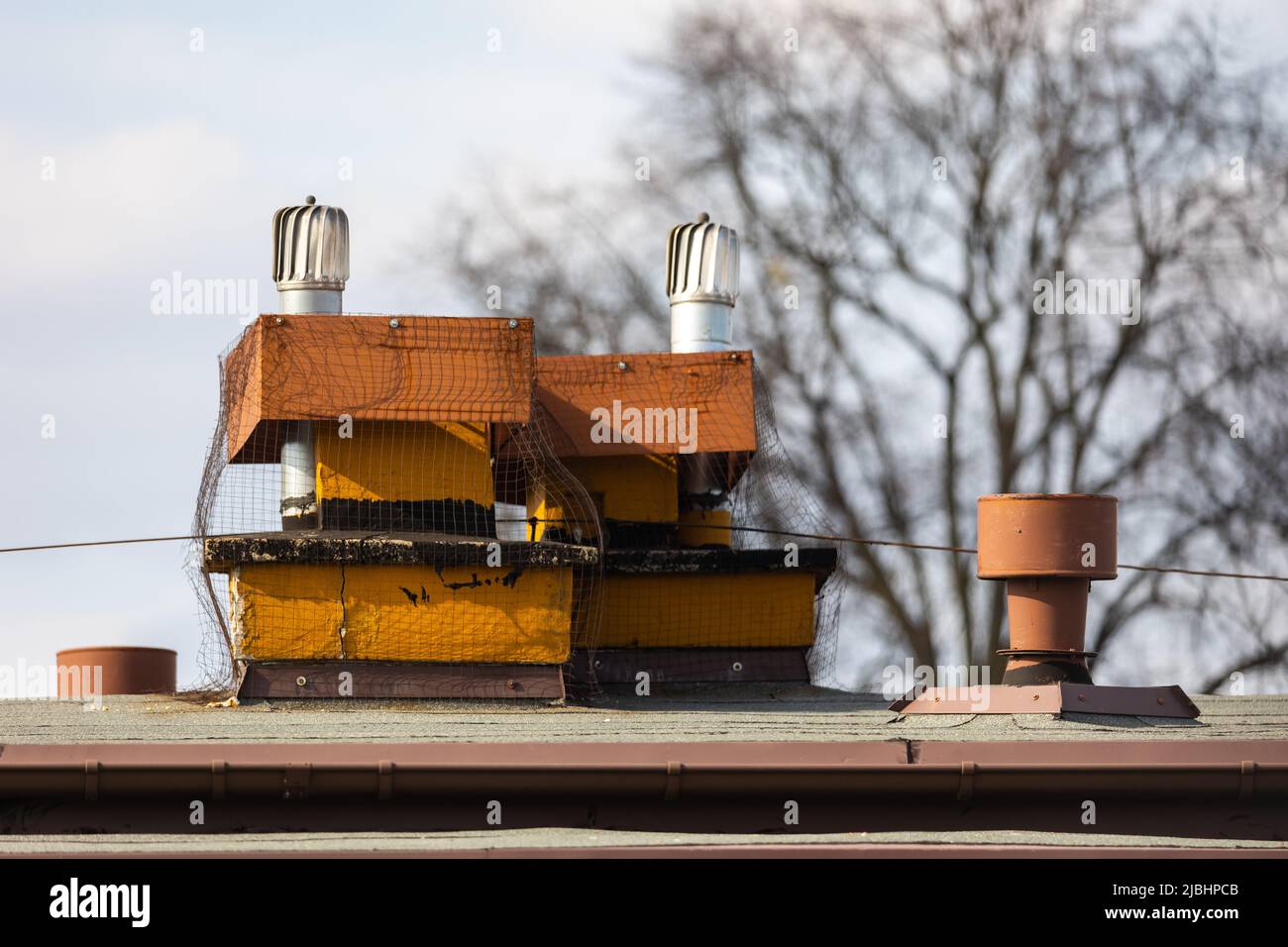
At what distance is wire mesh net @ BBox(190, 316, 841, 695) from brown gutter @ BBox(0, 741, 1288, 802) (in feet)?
8.86

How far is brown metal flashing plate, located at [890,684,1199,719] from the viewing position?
9852mm

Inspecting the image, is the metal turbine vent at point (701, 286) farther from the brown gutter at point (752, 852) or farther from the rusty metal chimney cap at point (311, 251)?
the brown gutter at point (752, 852)

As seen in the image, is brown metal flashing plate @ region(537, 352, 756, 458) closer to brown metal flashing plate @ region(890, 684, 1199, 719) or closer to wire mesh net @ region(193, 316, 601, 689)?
wire mesh net @ region(193, 316, 601, 689)

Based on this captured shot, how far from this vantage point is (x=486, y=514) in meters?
11.9

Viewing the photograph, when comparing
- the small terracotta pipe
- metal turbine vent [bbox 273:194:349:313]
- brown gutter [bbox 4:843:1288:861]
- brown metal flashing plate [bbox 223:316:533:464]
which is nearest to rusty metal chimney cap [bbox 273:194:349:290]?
metal turbine vent [bbox 273:194:349:313]

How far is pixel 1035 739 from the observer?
8.70 meters

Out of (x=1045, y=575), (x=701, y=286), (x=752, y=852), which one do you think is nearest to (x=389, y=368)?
(x=701, y=286)

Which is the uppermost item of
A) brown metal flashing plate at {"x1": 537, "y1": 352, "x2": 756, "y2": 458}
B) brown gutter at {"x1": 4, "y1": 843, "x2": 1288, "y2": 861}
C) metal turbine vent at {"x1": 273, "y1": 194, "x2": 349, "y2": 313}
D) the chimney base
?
metal turbine vent at {"x1": 273, "y1": 194, "x2": 349, "y2": 313}

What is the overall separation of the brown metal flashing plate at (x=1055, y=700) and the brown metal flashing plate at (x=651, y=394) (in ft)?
11.1

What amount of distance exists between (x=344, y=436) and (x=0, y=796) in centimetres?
391

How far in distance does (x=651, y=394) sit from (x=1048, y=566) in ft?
11.9

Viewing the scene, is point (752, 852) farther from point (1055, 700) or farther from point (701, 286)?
point (701, 286)
